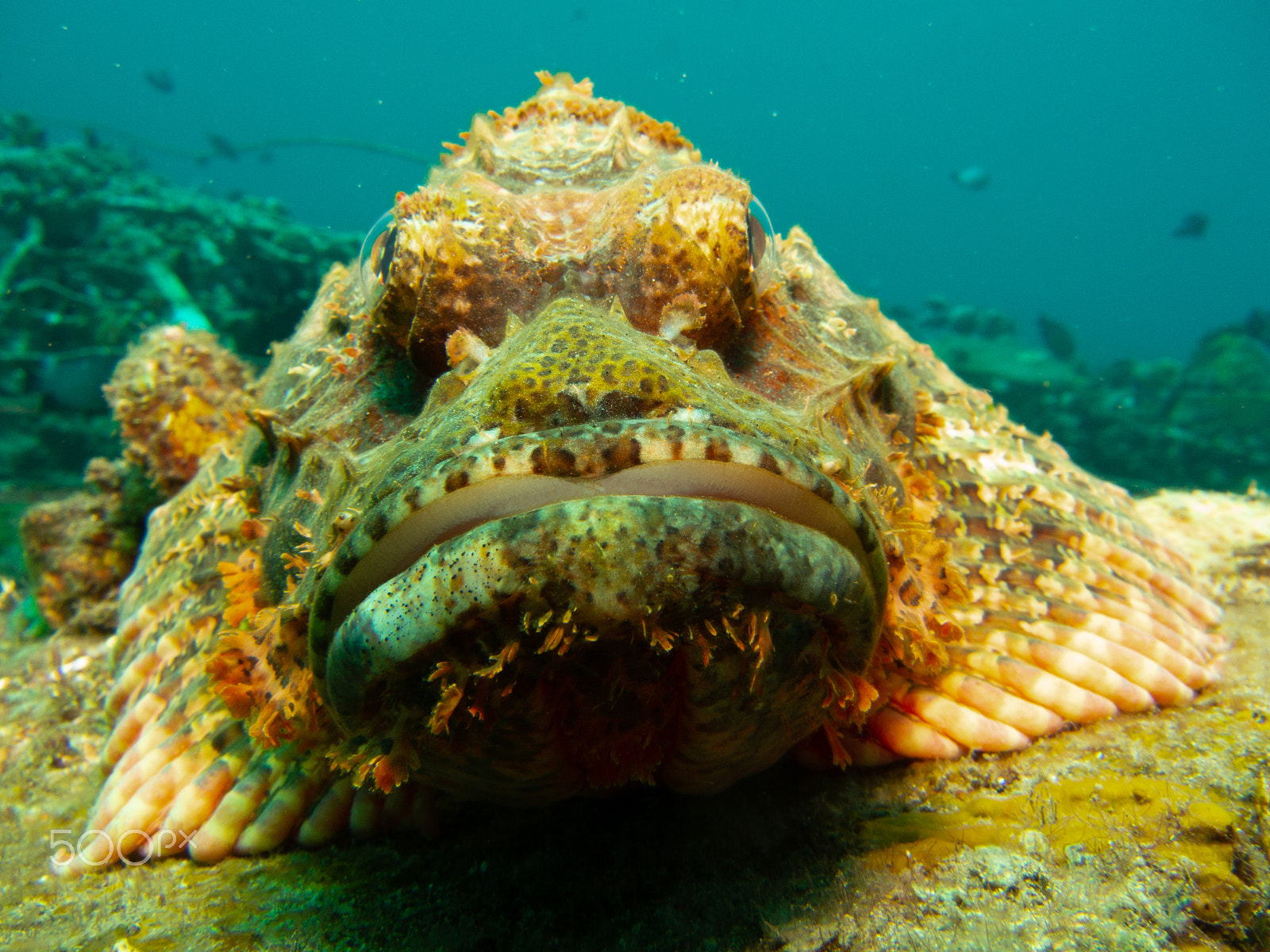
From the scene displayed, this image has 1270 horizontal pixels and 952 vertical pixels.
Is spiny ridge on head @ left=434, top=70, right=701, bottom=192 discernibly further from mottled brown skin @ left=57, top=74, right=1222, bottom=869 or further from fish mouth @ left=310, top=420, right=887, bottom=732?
fish mouth @ left=310, top=420, right=887, bottom=732

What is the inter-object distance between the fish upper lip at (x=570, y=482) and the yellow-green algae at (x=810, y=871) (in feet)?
4.11

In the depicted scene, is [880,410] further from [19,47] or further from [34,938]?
[19,47]

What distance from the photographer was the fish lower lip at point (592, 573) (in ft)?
4.60

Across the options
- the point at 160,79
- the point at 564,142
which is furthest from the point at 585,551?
the point at 160,79

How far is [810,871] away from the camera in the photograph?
91.1 inches

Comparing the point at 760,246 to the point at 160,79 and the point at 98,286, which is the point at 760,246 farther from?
the point at 160,79

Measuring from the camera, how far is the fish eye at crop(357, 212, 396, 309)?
3.04m

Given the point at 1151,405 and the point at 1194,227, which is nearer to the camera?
the point at 1151,405

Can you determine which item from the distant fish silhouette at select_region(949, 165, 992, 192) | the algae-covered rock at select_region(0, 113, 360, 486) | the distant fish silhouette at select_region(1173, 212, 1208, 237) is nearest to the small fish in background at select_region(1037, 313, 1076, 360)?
the distant fish silhouette at select_region(1173, 212, 1208, 237)

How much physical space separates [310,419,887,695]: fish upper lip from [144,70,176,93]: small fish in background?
36156mm

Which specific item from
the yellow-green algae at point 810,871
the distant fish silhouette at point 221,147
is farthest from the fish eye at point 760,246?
the distant fish silhouette at point 221,147

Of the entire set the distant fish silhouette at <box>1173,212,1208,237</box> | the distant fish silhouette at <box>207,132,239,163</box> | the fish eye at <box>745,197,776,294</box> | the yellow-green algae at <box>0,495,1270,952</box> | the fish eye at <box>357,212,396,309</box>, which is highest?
the distant fish silhouette at <box>1173,212,1208,237</box>

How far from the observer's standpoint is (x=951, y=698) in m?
2.70

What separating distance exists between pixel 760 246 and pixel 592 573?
7.25ft
